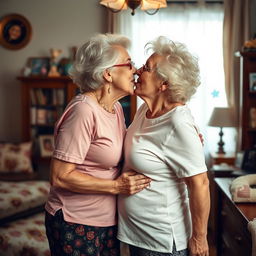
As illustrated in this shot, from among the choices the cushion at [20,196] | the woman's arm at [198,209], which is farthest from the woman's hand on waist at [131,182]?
the cushion at [20,196]

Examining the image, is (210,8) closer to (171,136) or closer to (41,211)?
(41,211)

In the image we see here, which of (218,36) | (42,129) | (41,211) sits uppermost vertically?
(218,36)

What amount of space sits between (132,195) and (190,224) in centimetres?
27

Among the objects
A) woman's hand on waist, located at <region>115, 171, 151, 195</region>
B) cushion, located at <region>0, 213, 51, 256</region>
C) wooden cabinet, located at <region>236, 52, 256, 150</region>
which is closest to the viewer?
woman's hand on waist, located at <region>115, 171, 151, 195</region>

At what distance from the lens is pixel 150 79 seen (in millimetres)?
1863

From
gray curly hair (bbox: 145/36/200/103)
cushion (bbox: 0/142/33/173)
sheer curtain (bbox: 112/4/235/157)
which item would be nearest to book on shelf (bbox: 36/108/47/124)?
cushion (bbox: 0/142/33/173)

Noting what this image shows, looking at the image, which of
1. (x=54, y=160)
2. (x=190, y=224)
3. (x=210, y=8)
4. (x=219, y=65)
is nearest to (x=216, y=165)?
(x=219, y=65)

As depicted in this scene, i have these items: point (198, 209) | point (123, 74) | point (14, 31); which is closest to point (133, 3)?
point (123, 74)

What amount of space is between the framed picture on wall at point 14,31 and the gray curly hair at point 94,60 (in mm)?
3528

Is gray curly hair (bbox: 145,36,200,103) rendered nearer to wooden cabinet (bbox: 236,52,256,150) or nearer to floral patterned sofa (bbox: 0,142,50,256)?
floral patterned sofa (bbox: 0,142,50,256)

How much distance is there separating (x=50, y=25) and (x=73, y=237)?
3.79 metres

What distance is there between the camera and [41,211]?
351cm

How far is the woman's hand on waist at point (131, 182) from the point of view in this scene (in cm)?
178

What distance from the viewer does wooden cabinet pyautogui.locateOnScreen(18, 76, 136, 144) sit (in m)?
4.91
